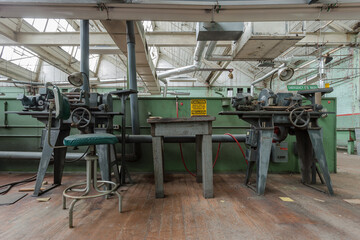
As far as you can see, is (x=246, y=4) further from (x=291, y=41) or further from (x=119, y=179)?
(x=119, y=179)

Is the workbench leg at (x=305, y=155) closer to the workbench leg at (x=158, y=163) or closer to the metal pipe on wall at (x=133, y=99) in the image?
the workbench leg at (x=158, y=163)

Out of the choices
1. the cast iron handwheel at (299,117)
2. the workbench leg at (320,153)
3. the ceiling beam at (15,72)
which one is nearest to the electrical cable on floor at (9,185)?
the cast iron handwheel at (299,117)

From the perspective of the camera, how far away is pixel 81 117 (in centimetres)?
174

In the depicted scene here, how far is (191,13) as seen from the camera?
1.79 metres

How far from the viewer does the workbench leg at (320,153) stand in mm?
1707

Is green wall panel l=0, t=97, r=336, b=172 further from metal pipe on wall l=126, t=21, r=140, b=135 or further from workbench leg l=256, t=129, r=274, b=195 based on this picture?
workbench leg l=256, t=129, r=274, b=195

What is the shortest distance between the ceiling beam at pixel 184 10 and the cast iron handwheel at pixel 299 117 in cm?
107

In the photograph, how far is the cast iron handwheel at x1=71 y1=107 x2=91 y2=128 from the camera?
1730 millimetres

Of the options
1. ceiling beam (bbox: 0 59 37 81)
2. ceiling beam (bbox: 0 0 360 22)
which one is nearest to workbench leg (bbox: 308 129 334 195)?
ceiling beam (bbox: 0 0 360 22)

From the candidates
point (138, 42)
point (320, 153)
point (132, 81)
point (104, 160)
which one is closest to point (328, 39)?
point (320, 153)

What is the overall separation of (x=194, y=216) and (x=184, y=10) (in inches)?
81.9

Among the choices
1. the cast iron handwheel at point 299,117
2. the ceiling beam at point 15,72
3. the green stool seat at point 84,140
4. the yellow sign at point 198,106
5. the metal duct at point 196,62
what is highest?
the ceiling beam at point 15,72

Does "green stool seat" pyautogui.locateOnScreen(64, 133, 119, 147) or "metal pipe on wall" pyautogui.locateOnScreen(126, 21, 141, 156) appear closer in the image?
"green stool seat" pyautogui.locateOnScreen(64, 133, 119, 147)

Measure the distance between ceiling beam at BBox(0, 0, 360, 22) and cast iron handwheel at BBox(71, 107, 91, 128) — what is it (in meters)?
1.08
